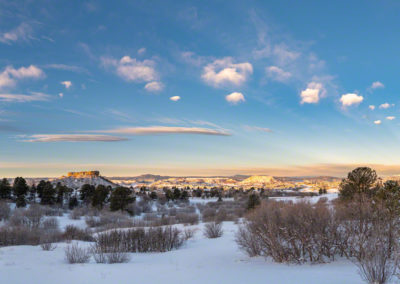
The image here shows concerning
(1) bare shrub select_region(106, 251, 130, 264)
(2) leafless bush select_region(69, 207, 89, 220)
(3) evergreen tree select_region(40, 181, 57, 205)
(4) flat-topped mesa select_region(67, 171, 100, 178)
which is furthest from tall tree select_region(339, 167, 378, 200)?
(4) flat-topped mesa select_region(67, 171, 100, 178)

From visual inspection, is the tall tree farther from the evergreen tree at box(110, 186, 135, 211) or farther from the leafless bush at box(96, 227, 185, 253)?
the evergreen tree at box(110, 186, 135, 211)

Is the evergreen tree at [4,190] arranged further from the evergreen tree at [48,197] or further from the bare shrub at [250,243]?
the bare shrub at [250,243]

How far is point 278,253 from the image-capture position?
911cm

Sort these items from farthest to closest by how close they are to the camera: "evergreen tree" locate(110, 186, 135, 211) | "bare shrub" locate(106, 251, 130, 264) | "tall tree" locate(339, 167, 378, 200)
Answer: "evergreen tree" locate(110, 186, 135, 211)
"tall tree" locate(339, 167, 378, 200)
"bare shrub" locate(106, 251, 130, 264)

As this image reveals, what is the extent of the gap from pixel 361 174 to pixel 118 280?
68.2 ft

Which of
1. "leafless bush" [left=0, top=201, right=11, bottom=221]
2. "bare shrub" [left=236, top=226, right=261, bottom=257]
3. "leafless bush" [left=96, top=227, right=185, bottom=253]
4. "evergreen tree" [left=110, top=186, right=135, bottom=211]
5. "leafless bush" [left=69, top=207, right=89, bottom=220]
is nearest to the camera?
"bare shrub" [left=236, top=226, right=261, bottom=257]

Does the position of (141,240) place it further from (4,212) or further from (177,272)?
(4,212)

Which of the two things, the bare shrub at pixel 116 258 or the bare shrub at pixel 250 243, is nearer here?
the bare shrub at pixel 116 258

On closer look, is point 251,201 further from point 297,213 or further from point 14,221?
point 297,213

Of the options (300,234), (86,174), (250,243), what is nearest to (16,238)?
(250,243)

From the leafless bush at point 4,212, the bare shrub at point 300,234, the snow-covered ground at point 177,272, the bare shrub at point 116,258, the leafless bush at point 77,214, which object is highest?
the bare shrub at point 300,234

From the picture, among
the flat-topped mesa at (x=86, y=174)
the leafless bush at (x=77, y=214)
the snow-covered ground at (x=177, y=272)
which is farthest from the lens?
the flat-topped mesa at (x=86, y=174)

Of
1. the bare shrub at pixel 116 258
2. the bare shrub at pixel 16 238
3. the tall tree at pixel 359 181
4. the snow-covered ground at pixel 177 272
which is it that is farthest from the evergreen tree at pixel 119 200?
the bare shrub at pixel 116 258

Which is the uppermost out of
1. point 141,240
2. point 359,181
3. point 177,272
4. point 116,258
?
point 359,181
